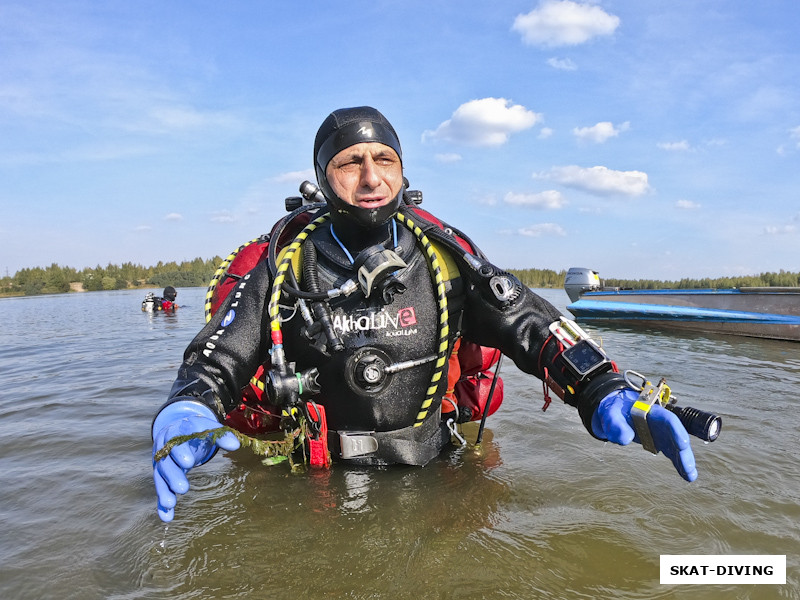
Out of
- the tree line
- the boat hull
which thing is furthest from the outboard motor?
the tree line

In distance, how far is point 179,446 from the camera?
173 centimetres

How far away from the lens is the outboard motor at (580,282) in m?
16.8

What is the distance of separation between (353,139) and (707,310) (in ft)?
37.9

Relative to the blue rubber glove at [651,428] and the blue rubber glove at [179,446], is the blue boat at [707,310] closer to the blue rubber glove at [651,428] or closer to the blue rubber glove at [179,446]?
the blue rubber glove at [651,428]

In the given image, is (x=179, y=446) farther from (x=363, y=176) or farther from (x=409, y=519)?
(x=363, y=176)

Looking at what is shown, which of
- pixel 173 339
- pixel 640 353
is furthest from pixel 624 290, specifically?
pixel 173 339

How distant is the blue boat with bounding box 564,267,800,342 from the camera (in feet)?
33.1

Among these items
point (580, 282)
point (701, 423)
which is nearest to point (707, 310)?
point (580, 282)

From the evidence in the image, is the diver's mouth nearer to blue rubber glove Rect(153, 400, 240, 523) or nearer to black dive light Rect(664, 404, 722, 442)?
blue rubber glove Rect(153, 400, 240, 523)

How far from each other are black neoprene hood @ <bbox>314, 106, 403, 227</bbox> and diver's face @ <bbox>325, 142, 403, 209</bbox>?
0.09 ft

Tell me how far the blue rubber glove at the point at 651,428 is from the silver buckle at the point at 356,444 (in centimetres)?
116

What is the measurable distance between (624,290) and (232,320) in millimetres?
15352

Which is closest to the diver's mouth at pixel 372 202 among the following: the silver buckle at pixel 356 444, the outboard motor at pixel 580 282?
the silver buckle at pixel 356 444

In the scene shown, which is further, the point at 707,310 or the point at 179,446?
the point at 707,310
